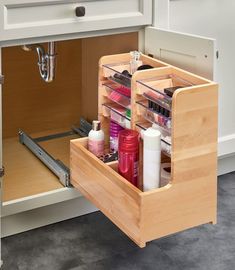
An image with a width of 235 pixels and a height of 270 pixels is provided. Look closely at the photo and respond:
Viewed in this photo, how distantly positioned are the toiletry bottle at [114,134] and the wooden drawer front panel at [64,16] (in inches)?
12.6

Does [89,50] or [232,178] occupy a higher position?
[89,50]

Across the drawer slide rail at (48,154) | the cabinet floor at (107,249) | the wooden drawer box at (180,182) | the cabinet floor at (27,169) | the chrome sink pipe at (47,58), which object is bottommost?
the cabinet floor at (107,249)

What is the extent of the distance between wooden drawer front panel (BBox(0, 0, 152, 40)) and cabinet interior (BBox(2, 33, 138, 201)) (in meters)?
0.30

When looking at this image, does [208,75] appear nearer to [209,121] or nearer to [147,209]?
[209,121]

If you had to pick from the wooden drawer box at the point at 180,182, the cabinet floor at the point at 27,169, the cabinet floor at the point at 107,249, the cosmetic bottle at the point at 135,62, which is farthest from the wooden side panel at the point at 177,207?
the cabinet floor at the point at 27,169

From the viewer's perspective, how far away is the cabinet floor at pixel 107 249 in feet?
6.18

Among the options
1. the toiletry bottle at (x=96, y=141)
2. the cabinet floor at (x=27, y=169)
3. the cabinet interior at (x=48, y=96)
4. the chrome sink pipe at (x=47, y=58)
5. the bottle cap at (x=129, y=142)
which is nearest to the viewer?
the bottle cap at (x=129, y=142)

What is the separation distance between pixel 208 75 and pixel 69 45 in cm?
94

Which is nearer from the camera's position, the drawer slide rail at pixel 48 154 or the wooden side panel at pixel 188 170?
the wooden side panel at pixel 188 170

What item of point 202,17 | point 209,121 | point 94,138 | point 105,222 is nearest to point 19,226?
point 105,222

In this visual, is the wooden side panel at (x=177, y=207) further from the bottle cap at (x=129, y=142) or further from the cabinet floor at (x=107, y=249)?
the cabinet floor at (x=107, y=249)

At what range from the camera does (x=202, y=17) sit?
2.16 m

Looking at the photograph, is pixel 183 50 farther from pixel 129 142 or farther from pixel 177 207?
pixel 177 207

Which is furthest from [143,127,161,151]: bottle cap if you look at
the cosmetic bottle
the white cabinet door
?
the cosmetic bottle
